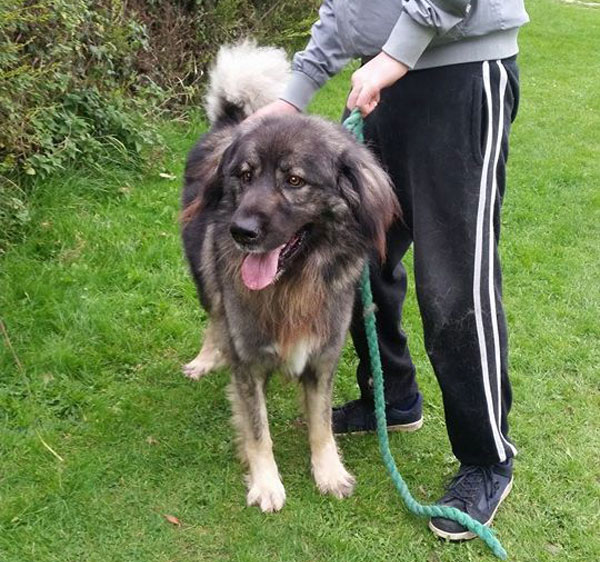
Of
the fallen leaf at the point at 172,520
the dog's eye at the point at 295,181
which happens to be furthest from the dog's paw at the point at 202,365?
the dog's eye at the point at 295,181

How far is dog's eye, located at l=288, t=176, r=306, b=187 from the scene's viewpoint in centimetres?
222

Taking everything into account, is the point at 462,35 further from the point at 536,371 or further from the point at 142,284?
the point at 142,284


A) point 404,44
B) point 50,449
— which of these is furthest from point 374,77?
point 50,449

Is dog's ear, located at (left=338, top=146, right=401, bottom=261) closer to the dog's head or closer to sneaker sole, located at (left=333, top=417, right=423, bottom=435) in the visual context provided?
the dog's head

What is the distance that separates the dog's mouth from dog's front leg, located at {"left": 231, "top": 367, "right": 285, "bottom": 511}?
1.56 feet

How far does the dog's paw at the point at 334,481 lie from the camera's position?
275cm

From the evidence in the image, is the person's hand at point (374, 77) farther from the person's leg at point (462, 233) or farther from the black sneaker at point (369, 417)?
the black sneaker at point (369, 417)

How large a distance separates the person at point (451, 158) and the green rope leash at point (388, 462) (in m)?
0.05

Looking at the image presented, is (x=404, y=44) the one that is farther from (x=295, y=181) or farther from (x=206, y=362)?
(x=206, y=362)

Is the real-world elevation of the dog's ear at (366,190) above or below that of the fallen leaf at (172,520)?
above

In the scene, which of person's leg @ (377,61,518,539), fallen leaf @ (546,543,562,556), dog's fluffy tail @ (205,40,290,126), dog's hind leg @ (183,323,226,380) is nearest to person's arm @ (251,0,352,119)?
person's leg @ (377,61,518,539)

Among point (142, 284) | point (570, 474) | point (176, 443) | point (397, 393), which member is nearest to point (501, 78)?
point (397, 393)

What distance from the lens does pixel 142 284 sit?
395 centimetres

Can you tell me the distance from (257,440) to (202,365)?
2.48ft
